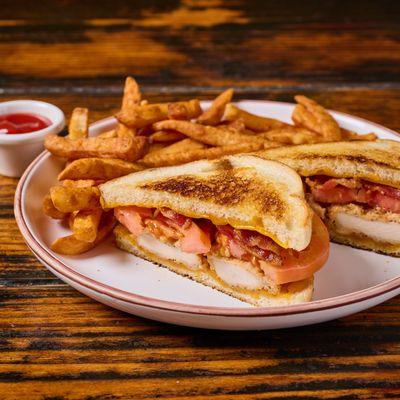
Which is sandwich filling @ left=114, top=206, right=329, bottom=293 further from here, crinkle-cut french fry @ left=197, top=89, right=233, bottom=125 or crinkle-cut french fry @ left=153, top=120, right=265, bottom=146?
crinkle-cut french fry @ left=197, top=89, right=233, bottom=125

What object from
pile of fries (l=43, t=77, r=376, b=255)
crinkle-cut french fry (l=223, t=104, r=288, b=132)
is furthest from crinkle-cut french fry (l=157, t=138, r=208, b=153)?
crinkle-cut french fry (l=223, t=104, r=288, b=132)

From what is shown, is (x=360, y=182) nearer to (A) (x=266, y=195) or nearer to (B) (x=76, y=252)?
(A) (x=266, y=195)

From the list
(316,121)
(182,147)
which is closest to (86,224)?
(182,147)

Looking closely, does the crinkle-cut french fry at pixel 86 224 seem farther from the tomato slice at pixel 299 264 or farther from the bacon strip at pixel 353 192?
the bacon strip at pixel 353 192

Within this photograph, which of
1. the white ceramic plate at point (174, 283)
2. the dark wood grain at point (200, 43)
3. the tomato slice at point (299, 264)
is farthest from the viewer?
the dark wood grain at point (200, 43)

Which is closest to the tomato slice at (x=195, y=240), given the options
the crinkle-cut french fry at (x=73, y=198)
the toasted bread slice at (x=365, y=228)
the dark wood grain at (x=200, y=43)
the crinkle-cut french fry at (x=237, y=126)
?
the crinkle-cut french fry at (x=73, y=198)

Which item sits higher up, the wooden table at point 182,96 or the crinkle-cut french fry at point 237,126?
the crinkle-cut french fry at point 237,126

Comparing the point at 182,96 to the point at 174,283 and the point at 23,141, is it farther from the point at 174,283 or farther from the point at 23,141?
the point at 174,283
